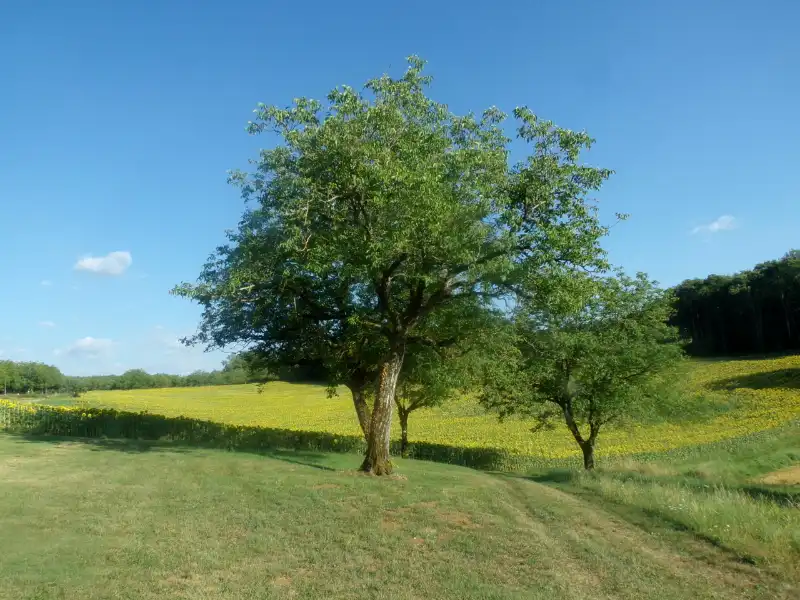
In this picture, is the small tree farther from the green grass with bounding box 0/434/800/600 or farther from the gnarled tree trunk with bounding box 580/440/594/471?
the green grass with bounding box 0/434/800/600

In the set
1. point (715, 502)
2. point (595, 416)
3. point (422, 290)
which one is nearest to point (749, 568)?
point (715, 502)

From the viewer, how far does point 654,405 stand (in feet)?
89.6

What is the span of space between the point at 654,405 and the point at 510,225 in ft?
52.7

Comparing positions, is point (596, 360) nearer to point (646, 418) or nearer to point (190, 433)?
point (646, 418)

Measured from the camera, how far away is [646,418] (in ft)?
89.9

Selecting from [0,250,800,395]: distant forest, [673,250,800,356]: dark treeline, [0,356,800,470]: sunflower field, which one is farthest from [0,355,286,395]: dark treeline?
[673,250,800,356]: dark treeline

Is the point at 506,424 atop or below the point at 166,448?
below

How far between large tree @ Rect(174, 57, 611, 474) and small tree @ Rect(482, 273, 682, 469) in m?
9.25

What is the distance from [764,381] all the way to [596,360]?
118ft

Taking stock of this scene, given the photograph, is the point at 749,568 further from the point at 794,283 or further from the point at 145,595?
the point at 794,283

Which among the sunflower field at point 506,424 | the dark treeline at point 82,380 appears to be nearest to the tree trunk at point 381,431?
the sunflower field at point 506,424

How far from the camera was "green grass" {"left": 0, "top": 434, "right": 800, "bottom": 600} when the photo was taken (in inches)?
300

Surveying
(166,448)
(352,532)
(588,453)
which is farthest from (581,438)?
(352,532)

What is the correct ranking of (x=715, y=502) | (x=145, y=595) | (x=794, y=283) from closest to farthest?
(x=145, y=595), (x=715, y=502), (x=794, y=283)
